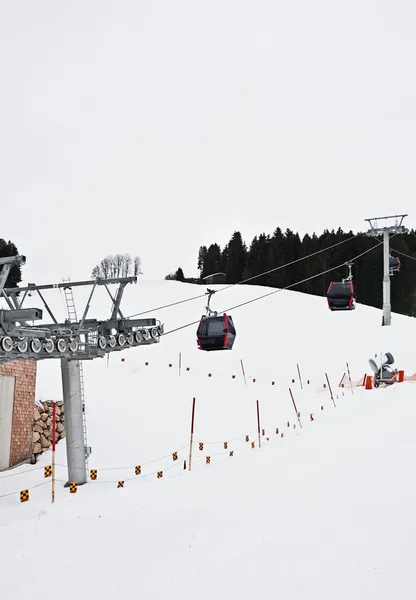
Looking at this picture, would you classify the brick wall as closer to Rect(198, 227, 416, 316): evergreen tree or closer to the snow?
the snow

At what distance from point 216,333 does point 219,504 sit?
8560mm

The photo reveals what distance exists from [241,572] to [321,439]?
8.62m

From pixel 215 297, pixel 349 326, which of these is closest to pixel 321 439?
pixel 349 326

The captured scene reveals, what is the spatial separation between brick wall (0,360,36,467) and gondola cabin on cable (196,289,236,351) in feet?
20.0

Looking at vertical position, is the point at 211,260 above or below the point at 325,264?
above

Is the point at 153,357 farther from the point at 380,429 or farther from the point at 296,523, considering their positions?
the point at 296,523

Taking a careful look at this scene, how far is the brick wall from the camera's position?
1780cm

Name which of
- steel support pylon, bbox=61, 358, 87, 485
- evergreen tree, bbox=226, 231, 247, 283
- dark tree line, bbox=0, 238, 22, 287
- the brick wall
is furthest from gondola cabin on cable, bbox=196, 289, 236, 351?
evergreen tree, bbox=226, 231, 247, 283

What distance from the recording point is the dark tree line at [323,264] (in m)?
74.4

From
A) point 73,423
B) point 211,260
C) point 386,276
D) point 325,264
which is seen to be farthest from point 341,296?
point 211,260

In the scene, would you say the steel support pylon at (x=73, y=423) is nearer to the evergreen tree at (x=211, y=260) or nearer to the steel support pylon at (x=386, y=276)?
the steel support pylon at (x=386, y=276)

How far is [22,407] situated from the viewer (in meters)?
18.3

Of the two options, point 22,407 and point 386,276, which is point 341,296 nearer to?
point 386,276

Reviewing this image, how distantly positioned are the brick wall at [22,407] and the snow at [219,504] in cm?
59
